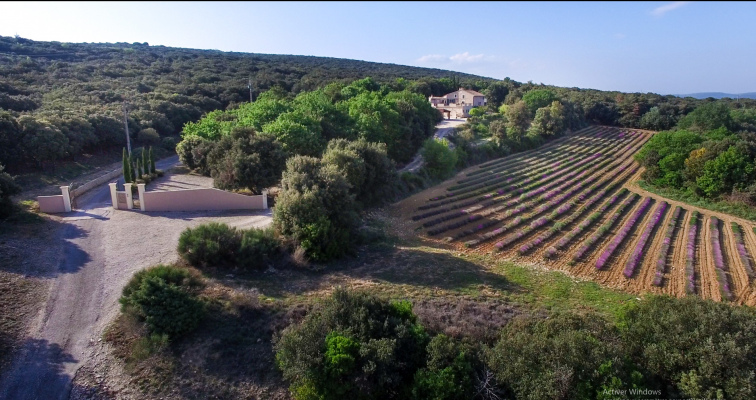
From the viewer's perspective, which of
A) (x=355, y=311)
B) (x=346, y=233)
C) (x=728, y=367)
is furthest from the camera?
(x=346, y=233)

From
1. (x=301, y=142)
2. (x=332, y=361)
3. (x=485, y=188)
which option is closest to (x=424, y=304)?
(x=332, y=361)

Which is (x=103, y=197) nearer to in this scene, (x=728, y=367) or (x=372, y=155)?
(x=372, y=155)

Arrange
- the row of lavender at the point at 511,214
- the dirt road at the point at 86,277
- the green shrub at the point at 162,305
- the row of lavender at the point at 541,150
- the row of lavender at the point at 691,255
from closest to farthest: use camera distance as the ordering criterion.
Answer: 1. the dirt road at the point at 86,277
2. the green shrub at the point at 162,305
3. the row of lavender at the point at 691,255
4. the row of lavender at the point at 511,214
5. the row of lavender at the point at 541,150

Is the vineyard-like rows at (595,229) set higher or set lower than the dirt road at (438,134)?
lower

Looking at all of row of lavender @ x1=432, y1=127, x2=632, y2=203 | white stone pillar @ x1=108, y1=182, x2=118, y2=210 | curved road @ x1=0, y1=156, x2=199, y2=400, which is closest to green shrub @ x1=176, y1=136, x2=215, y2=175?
white stone pillar @ x1=108, y1=182, x2=118, y2=210

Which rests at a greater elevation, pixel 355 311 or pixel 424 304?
pixel 355 311

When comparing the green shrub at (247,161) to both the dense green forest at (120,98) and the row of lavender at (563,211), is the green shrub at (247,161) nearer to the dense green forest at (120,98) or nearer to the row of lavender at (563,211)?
the dense green forest at (120,98)

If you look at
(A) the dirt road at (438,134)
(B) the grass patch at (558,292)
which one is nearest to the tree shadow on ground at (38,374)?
(B) the grass patch at (558,292)
